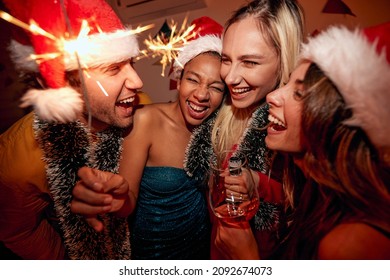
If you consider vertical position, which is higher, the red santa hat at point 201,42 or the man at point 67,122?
the red santa hat at point 201,42

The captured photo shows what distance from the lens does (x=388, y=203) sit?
68 cm

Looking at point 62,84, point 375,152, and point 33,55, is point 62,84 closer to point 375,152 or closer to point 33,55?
point 33,55

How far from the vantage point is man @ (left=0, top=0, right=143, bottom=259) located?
34.9 inches

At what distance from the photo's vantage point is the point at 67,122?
3.18ft

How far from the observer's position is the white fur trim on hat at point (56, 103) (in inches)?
35.5

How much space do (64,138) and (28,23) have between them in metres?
0.42

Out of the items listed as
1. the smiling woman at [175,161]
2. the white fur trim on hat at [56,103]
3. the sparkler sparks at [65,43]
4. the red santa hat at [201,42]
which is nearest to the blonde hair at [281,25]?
the red santa hat at [201,42]

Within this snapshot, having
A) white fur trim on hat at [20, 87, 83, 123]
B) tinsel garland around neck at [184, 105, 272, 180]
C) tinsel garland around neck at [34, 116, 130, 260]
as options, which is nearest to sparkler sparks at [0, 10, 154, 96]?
white fur trim on hat at [20, 87, 83, 123]

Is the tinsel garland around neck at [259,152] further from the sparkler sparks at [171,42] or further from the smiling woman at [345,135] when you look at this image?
the sparkler sparks at [171,42]

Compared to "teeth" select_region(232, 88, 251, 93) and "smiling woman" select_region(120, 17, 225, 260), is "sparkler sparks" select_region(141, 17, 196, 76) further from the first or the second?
"teeth" select_region(232, 88, 251, 93)

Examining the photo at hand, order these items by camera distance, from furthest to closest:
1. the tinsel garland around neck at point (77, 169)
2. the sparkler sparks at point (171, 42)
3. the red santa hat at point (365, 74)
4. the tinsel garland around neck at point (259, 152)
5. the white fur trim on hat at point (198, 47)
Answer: the sparkler sparks at point (171, 42), the white fur trim on hat at point (198, 47), the tinsel garland around neck at point (259, 152), the tinsel garland around neck at point (77, 169), the red santa hat at point (365, 74)

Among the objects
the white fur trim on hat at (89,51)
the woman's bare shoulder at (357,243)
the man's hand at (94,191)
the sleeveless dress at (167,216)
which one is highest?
the white fur trim on hat at (89,51)

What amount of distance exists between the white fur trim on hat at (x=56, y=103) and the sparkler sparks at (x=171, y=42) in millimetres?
575

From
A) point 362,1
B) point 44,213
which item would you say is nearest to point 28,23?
point 44,213
